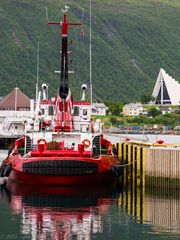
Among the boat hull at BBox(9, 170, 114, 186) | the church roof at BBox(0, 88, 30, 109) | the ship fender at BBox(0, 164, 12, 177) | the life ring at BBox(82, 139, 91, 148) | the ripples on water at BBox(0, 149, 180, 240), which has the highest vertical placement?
the church roof at BBox(0, 88, 30, 109)

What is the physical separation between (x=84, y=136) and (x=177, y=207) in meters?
11.5

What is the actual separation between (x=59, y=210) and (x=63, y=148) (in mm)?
9566

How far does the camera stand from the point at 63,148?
55.9 metres

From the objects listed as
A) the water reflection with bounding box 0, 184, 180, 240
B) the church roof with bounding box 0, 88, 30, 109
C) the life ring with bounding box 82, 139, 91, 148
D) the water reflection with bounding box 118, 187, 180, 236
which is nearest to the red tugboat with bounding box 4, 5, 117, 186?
the life ring with bounding box 82, 139, 91, 148

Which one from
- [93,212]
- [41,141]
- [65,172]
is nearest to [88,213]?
[93,212]

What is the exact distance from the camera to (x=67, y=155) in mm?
53625

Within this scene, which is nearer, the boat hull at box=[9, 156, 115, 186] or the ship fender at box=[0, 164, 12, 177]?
the boat hull at box=[9, 156, 115, 186]

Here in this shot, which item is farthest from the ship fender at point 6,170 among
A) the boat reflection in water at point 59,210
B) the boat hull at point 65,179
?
the boat hull at point 65,179

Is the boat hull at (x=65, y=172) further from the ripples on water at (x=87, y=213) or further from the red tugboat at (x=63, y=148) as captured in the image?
the ripples on water at (x=87, y=213)

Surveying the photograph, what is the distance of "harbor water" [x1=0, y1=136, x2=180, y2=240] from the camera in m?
40.4

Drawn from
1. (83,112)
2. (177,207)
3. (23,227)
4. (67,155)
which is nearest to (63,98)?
(83,112)

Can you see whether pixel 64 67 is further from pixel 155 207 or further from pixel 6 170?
pixel 155 207

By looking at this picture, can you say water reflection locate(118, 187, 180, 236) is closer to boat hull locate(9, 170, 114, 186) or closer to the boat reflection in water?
the boat reflection in water

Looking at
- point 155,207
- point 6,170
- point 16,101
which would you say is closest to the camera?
point 155,207
